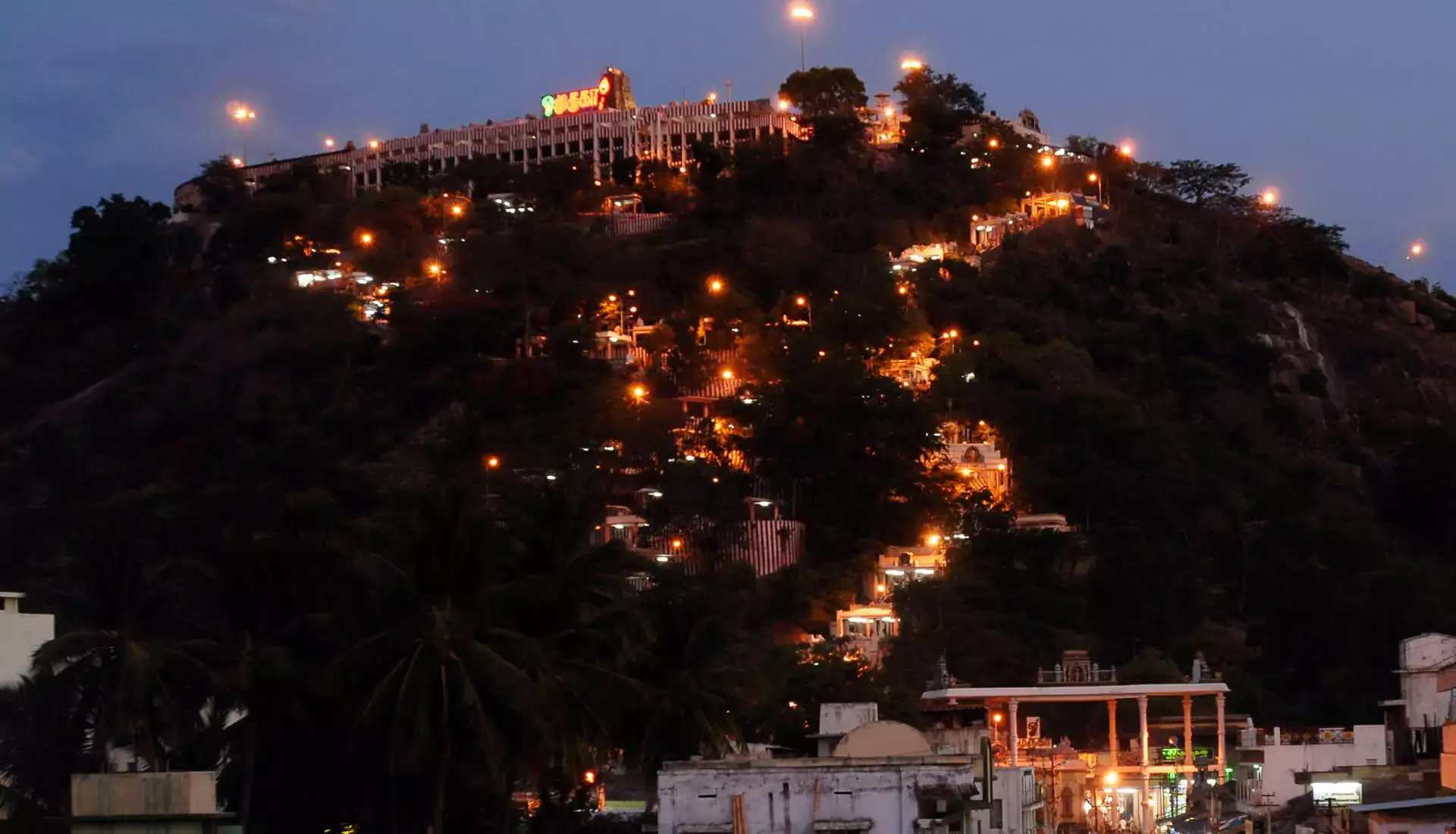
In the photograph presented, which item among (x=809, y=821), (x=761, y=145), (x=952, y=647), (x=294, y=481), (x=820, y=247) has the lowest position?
(x=809, y=821)

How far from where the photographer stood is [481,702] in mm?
40906

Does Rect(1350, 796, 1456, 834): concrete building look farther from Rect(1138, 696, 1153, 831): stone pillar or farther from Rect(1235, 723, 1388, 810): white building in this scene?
Rect(1235, 723, 1388, 810): white building

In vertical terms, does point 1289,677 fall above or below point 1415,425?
below

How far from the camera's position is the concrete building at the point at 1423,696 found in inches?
2287

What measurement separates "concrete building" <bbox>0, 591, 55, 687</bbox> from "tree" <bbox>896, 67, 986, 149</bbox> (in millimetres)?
65336

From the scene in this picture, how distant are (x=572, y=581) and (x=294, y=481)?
19.5 metres

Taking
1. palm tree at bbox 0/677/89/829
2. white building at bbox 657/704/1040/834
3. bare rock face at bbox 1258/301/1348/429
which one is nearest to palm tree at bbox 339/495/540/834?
palm tree at bbox 0/677/89/829

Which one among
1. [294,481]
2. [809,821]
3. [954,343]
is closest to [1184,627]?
[954,343]

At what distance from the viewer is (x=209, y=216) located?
109000mm

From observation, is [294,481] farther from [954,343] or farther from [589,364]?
[954,343]

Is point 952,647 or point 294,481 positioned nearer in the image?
point 294,481

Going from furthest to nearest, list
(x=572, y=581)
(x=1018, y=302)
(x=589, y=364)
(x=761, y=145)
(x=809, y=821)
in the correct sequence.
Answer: (x=761, y=145)
(x=1018, y=302)
(x=589, y=364)
(x=572, y=581)
(x=809, y=821)

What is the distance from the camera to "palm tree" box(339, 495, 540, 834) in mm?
40562

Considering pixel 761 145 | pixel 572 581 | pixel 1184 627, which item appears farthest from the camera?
pixel 761 145
